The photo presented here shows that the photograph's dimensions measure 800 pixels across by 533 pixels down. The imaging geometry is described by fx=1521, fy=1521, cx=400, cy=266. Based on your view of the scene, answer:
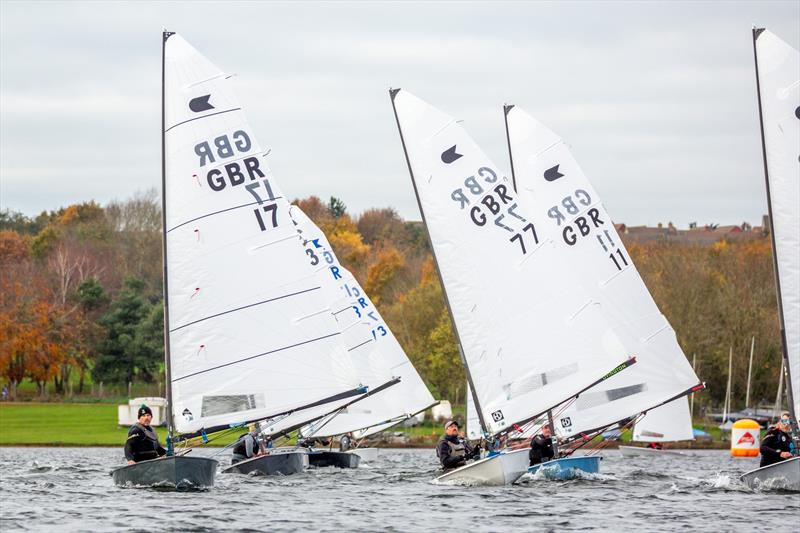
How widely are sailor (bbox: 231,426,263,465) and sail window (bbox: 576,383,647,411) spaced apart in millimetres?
8154

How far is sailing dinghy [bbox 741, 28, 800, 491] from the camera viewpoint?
1243 inches

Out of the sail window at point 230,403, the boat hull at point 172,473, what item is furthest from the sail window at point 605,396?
the boat hull at point 172,473

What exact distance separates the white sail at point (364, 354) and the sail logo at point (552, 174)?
341 inches

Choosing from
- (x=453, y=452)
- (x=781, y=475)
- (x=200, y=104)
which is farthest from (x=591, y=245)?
(x=200, y=104)

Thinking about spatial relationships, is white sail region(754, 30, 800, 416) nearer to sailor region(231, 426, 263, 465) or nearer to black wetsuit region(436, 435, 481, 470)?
black wetsuit region(436, 435, 481, 470)

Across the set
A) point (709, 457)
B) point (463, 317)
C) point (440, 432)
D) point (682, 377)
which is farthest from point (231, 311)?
point (440, 432)

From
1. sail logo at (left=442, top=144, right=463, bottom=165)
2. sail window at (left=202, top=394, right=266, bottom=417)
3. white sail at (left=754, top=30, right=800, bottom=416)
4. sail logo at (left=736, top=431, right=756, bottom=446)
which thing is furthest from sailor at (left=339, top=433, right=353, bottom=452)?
sail logo at (left=736, top=431, right=756, bottom=446)

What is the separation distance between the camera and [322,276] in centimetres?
4684

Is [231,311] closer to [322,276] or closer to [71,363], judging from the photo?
[322,276]

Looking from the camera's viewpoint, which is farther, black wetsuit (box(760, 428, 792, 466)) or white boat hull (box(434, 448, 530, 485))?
white boat hull (box(434, 448, 530, 485))

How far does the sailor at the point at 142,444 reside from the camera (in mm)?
30781

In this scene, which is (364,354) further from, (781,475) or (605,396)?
(781,475)

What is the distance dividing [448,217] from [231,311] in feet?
18.3

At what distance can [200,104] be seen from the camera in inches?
1320
